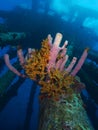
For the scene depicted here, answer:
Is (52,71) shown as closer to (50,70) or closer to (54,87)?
(50,70)

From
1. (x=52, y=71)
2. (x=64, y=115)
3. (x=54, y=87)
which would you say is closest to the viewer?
(x=64, y=115)

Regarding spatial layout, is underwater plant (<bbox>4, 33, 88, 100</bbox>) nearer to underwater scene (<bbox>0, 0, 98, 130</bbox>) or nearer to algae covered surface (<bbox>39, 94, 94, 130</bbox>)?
underwater scene (<bbox>0, 0, 98, 130</bbox>)

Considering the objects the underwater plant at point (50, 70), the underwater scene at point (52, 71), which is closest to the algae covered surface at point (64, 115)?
the underwater scene at point (52, 71)

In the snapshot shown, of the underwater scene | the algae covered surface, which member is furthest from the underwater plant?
the algae covered surface

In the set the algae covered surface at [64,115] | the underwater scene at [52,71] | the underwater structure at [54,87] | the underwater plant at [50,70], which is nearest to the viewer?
the algae covered surface at [64,115]

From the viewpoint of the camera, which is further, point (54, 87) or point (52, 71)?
point (52, 71)

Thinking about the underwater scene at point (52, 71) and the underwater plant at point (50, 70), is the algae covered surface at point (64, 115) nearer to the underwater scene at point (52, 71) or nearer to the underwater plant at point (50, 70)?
the underwater scene at point (52, 71)

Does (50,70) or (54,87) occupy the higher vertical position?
(50,70)

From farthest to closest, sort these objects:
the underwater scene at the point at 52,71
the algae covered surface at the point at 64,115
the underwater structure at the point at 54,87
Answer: the underwater scene at the point at 52,71, the underwater structure at the point at 54,87, the algae covered surface at the point at 64,115

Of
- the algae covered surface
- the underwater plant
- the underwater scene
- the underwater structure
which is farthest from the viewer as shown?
the underwater plant

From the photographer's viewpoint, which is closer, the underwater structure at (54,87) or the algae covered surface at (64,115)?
the algae covered surface at (64,115)

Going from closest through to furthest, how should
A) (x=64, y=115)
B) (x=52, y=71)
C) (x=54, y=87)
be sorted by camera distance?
(x=64, y=115) < (x=54, y=87) < (x=52, y=71)

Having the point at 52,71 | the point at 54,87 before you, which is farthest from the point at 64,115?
the point at 52,71

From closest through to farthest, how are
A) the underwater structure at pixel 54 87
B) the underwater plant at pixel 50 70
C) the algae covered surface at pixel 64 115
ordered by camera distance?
the algae covered surface at pixel 64 115
the underwater structure at pixel 54 87
the underwater plant at pixel 50 70
